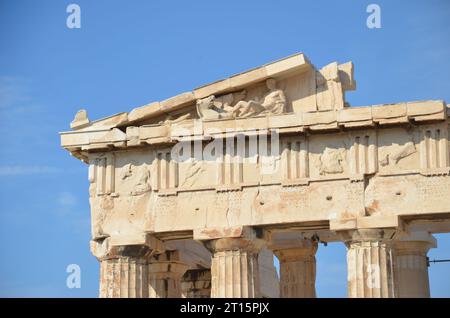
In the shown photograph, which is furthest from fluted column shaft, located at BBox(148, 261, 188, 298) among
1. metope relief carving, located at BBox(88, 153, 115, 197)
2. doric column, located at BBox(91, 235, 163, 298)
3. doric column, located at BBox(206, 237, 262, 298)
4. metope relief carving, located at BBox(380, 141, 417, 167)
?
metope relief carving, located at BBox(380, 141, 417, 167)

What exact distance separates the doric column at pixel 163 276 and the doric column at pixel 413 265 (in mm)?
6861

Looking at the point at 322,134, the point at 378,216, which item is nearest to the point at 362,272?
the point at 378,216

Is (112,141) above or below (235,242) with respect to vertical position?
above

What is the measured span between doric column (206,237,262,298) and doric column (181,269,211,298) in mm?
6404

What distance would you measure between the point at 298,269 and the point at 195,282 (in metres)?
4.13

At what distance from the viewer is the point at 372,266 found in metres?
38.8

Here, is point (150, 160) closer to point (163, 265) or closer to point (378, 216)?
point (163, 265)

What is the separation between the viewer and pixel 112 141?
41.4 m

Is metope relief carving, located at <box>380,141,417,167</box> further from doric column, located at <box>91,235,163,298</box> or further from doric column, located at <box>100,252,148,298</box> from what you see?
doric column, located at <box>100,252,148,298</box>

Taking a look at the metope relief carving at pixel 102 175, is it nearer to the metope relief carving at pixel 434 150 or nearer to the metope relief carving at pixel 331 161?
the metope relief carving at pixel 331 161

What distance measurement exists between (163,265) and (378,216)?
27.1 feet
